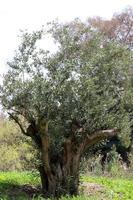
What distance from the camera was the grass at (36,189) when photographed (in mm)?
13317

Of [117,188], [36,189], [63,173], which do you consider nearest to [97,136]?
[63,173]

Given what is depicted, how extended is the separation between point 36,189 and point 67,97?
3.01 meters

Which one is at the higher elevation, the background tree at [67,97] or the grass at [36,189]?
the background tree at [67,97]

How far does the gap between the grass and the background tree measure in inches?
26.8

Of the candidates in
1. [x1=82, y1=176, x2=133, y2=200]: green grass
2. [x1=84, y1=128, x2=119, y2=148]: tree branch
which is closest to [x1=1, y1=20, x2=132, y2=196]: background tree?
[x1=84, y1=128, x2=119, y2=148]: tree branch

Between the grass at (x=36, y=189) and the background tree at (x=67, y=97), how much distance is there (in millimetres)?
680

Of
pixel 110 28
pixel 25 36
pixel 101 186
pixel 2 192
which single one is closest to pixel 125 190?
pixel 101 186

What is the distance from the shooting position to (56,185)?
46.1 feet

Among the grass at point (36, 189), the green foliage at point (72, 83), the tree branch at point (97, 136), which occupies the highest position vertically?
the green foliage at point (72, 83)

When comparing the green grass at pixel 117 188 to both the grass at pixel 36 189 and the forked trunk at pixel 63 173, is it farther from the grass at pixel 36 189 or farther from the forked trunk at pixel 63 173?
the forked trunk at pixel 63 173

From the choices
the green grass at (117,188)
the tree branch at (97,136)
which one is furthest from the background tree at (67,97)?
the green grass at (117,188)

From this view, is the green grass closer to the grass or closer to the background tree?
the grass

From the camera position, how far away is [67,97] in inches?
532

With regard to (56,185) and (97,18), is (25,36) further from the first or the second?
(97,18)
